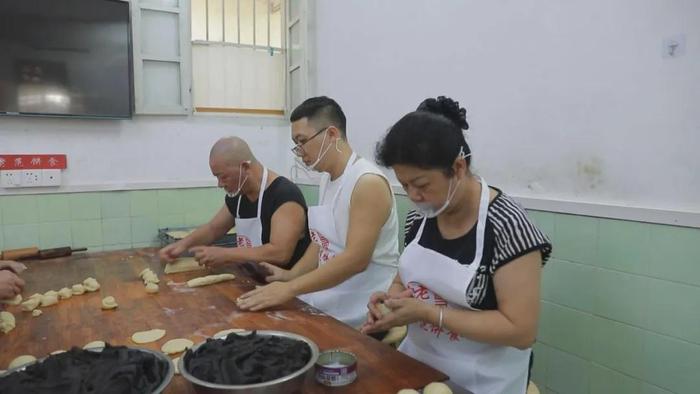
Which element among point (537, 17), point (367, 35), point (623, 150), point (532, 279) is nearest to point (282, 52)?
point (367, 35)

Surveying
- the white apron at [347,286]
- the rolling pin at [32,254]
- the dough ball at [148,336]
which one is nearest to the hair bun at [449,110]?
the white apron at [347,286]

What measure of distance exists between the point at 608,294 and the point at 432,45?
1537 mm

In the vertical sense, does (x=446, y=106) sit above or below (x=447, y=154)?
above

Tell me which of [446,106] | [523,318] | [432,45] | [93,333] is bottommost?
[93,333]

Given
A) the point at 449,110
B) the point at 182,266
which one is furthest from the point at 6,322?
the point at 449,110

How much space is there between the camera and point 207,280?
6.29ft

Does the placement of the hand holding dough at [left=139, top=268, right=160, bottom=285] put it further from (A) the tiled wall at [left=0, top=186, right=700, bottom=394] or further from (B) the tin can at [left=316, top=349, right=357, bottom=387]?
(A) the tiled wall at [left=0, top=186, right=700, bottom=394]

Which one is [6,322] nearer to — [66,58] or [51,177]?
[51,177]

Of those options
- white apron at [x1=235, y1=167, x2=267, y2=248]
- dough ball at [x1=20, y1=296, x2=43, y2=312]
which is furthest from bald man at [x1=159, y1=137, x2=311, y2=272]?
dough ball at [x1=20, y1=296, x2=43, y2=312]

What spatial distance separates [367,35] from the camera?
3.11 metres

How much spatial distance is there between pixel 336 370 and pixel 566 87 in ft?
4.94

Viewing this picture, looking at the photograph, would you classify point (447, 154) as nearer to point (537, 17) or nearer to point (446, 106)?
point (446, 106)

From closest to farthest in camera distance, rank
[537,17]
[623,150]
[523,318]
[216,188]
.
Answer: [523,318] < [623,150] < [537,17] < [216,188]

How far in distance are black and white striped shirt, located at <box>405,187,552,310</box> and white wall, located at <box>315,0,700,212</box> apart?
2.26ft
